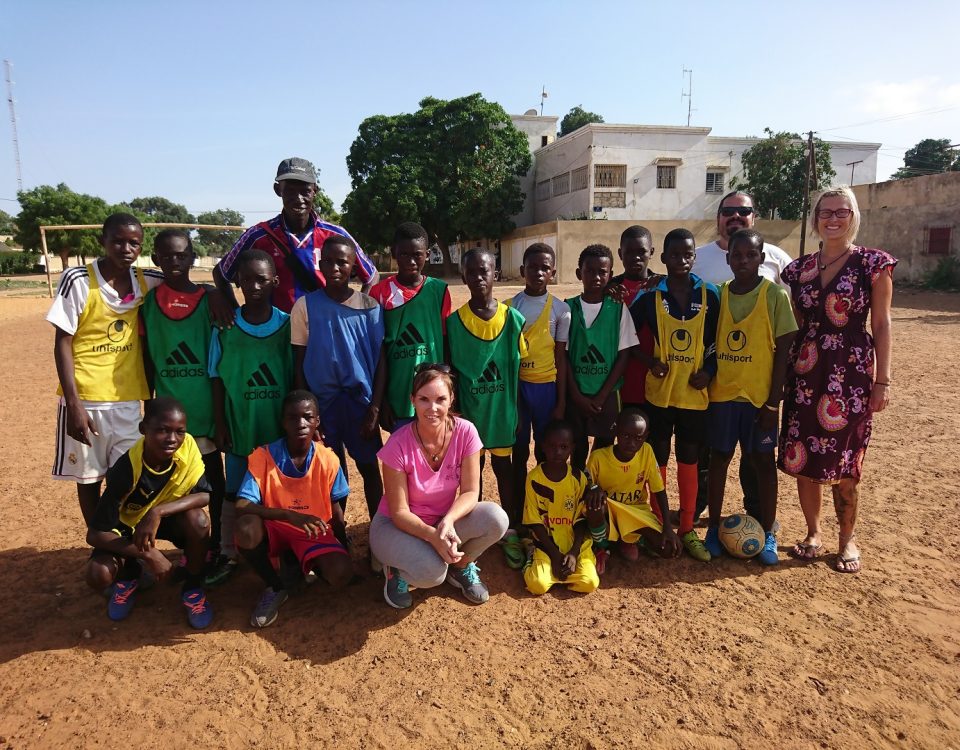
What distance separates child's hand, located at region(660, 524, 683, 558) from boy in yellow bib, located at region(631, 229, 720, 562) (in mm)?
157

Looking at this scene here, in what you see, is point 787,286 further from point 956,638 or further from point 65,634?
point 65,634

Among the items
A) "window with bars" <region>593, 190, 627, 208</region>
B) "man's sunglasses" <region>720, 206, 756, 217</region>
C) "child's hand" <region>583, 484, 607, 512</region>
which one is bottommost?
"child's hand" <region>583, 484, 607, 512</region>

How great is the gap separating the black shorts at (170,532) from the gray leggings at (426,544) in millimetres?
1002

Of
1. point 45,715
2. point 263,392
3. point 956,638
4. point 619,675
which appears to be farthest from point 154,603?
point 956,638

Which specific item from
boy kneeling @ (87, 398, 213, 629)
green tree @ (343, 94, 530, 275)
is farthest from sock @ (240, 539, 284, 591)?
green tree @ (343, 94, 530, 275)

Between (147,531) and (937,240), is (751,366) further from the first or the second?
(937,240)

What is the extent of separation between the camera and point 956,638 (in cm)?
291

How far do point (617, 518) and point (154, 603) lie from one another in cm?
268

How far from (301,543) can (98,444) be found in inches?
50.1

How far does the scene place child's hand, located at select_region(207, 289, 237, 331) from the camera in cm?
329

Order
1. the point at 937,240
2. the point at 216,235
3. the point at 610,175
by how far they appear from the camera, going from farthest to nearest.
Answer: the point at 216,235 → the point at 610,175 → the point at 937,240

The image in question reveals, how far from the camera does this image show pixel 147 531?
2.95 meters

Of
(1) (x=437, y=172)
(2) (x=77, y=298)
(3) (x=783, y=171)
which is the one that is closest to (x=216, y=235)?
(1) (x=437, y=172)

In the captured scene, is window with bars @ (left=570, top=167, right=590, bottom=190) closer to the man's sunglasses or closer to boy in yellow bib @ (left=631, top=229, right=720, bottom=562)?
the man's sunglasses
